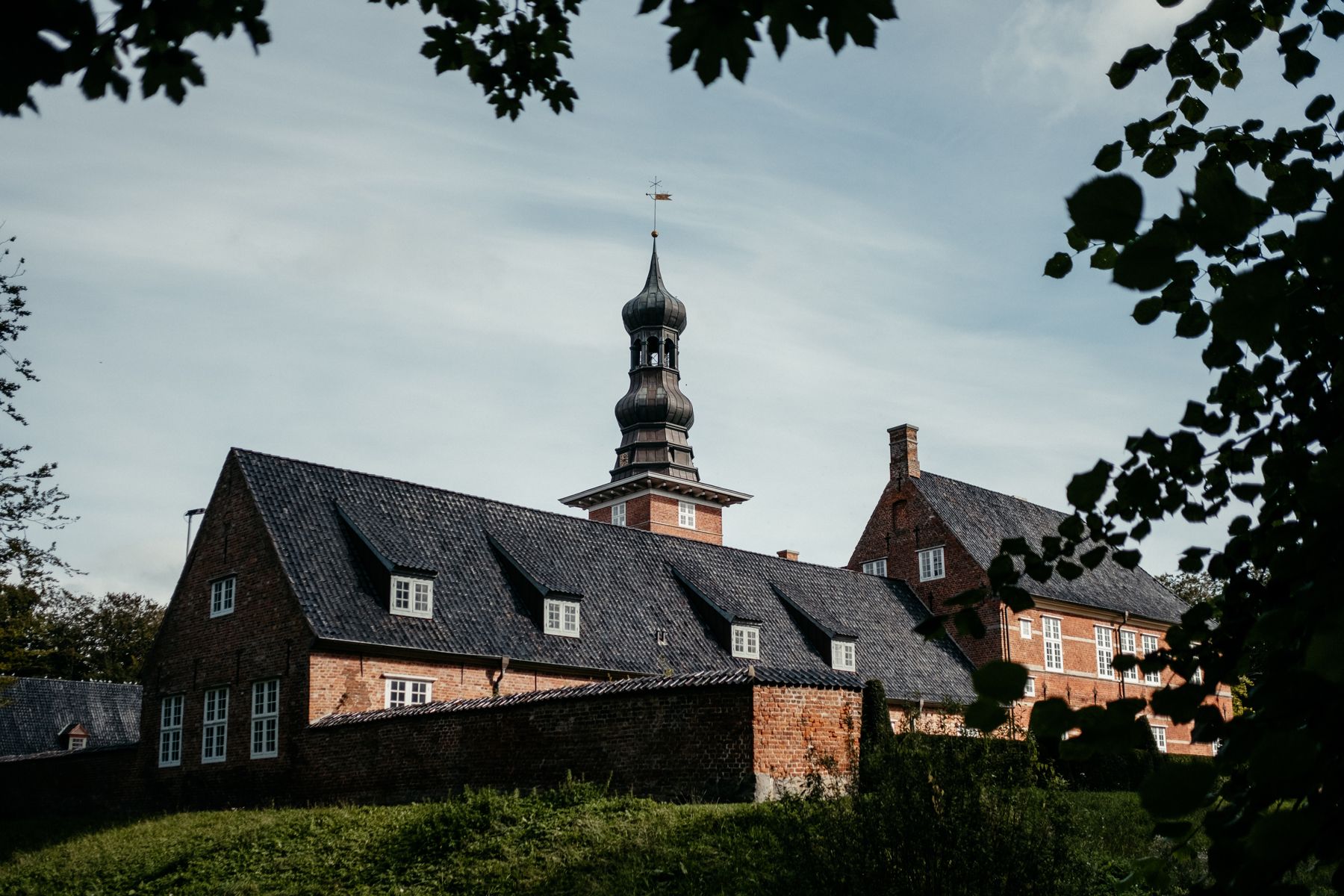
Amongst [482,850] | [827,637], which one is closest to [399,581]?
[827,637]

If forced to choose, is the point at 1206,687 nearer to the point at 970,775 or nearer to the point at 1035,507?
the point at 970,775

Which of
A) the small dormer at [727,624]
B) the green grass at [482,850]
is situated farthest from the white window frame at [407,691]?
the small dormer at [727,624]

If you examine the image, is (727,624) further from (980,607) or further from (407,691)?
(980,607)

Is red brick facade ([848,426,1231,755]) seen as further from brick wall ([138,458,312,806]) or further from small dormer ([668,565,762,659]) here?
brick wall ([138,458,312,806])

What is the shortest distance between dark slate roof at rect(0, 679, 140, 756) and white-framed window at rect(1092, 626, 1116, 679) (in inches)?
1299

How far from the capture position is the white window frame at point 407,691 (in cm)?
2361

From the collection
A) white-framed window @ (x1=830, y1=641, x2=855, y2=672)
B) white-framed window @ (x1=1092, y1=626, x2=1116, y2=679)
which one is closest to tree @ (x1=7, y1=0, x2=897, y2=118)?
white-framed window @ (x1=830, y1=641, x2=855, y2=672)

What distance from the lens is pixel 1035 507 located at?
44.7m

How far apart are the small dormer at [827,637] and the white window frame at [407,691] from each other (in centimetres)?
1091

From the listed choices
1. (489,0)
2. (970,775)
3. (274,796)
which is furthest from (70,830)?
(489,0)

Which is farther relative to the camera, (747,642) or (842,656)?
(842,656)

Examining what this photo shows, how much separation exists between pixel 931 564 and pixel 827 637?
901 centimetres

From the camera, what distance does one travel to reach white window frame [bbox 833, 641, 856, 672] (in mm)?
30750

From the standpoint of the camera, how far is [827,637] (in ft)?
102
